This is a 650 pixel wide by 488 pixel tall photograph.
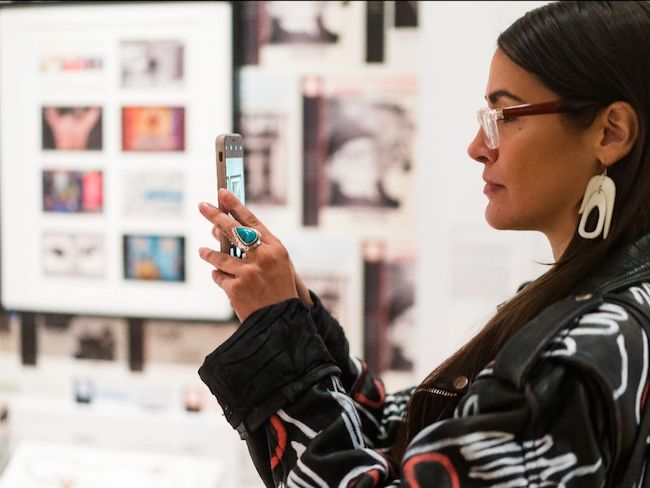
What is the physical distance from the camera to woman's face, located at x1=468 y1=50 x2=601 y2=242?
2.73 feet

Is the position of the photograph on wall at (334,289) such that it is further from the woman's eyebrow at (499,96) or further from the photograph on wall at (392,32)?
the woman's eyebrow at (499,96)

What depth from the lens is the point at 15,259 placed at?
1.89m

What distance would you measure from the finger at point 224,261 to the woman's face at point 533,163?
12.6 inches

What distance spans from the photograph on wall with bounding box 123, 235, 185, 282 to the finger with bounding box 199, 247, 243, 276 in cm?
88

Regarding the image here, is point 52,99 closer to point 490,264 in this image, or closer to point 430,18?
A: point 430,18

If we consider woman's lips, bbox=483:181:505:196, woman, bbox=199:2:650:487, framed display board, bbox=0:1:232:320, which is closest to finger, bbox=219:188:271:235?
woman, bbox=199:2:650:487

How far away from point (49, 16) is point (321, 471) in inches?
56.9

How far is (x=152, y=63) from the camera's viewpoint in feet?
5.82

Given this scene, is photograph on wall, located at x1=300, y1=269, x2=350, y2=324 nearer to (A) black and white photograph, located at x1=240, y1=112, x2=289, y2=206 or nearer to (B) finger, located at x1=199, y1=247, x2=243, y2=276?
(A) black and white photograph, located at x1=240, y1=112, x2=289, y2=206

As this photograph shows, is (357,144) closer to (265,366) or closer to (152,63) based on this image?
(152,63)

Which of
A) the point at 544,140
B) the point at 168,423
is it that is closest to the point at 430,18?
the point at 544,140

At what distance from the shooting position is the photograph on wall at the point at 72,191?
184cm

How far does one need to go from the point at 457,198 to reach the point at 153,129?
2.46 feet

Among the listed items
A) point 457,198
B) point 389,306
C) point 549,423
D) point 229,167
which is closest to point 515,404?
point 549,423
